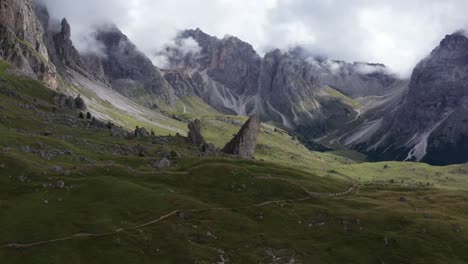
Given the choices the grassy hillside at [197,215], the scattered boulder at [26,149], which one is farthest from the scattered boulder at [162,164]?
the scattered boulder at [26,149]

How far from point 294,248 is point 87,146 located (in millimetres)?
80487

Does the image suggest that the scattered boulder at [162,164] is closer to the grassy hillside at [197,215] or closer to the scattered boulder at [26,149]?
the grassy hillside at [197,215]

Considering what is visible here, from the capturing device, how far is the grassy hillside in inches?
2579

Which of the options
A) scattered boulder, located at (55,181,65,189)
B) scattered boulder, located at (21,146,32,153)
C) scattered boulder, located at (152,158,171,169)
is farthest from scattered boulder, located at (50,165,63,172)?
scattered boulder, located at (152,158,171,169)

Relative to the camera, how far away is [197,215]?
80562 mm

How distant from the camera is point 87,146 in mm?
132000

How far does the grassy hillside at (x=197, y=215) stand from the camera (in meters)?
65.5

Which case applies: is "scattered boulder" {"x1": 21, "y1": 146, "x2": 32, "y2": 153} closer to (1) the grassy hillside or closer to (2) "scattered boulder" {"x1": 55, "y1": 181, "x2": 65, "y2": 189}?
(1) the grassy hillside

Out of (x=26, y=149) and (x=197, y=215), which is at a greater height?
(x=26, y=149)

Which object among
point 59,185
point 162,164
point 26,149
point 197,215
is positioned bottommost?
point 59,185

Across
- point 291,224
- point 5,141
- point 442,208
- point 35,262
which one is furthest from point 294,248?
point 5,141

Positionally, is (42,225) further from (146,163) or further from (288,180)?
(288,180)

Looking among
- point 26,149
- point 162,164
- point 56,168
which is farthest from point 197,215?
point 26,149

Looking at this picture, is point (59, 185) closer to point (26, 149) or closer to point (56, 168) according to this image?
point (56, 168)
